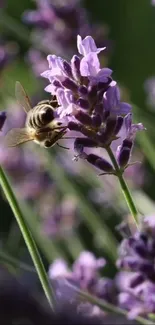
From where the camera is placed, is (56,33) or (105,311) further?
(56,33)

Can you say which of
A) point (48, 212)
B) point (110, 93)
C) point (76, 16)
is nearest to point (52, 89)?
point (110, 93)

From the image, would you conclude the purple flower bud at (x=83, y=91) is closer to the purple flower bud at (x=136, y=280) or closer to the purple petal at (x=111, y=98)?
the purple petal at (x=111, y=98)

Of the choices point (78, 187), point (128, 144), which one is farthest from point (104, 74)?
point (78, 187)

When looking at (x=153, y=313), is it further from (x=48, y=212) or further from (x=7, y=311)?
(x=48, y=212)

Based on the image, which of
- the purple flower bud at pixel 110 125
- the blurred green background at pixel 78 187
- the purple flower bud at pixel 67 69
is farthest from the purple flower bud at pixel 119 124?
the blurred green background at pixel 78 187

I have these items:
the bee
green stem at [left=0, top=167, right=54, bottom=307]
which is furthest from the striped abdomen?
green stem at [left=0, top=167, right=54, bottom=307]

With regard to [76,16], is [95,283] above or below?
below

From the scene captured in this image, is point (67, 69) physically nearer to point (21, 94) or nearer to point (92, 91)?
point (92, 91)

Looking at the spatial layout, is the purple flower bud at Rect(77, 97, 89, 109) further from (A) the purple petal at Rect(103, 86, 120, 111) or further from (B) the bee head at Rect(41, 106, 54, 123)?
(B) the bee head at Rect(41, 106, 54, 123)
